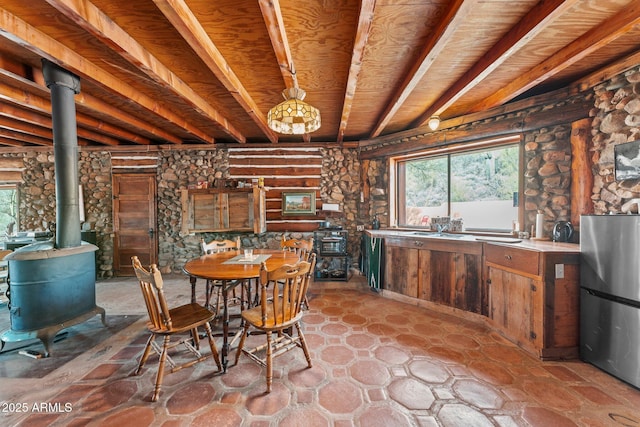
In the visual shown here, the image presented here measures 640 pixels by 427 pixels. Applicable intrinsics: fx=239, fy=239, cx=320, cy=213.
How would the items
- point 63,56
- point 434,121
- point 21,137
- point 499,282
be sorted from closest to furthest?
point 63,56 < point 499,282 < point 434,121 < point 21,137

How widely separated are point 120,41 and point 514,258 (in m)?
4.20

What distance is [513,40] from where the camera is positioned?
6.30 feet

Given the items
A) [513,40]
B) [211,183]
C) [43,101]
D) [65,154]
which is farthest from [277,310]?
[43,101]

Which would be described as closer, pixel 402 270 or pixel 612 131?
pixel 612 131

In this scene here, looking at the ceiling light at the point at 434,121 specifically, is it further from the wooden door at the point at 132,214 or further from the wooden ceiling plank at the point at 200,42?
the wooden door at the point at 132,214

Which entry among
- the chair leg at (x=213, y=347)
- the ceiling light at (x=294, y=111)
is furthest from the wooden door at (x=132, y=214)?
the ceiling light at (x=294, y=111)

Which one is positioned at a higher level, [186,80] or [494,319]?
[186,80]

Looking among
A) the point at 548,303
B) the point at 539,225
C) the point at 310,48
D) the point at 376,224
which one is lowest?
the point at 548,303

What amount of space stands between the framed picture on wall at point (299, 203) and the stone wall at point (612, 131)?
13.3ft

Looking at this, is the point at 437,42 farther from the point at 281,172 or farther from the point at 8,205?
the point at 8,205

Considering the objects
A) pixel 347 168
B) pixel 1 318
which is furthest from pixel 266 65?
pixel 1 318

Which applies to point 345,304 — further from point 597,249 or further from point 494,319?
point 597,249

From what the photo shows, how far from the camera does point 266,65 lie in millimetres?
2469

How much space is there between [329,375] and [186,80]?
3440 millimetres
